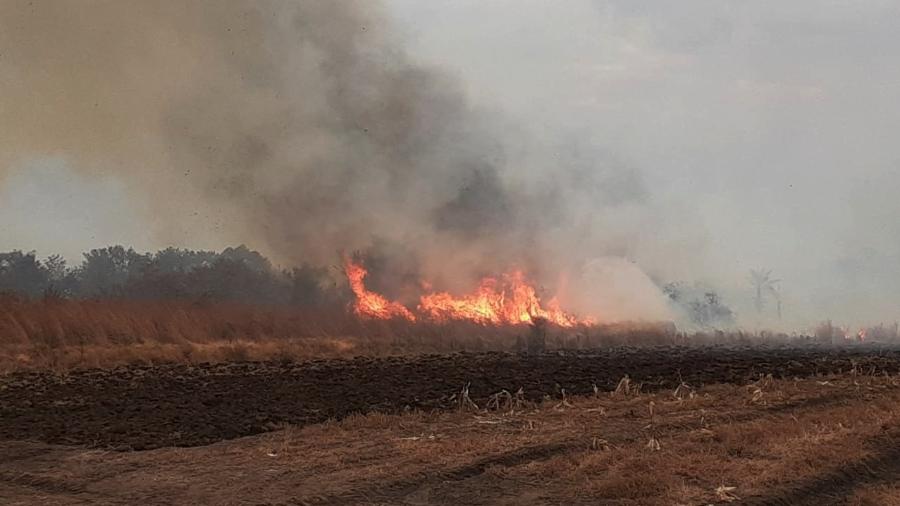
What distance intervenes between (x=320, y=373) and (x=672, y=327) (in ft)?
173

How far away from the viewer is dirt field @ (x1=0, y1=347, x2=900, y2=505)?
1203 cm

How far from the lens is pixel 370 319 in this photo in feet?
190

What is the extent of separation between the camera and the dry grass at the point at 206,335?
3944 cm

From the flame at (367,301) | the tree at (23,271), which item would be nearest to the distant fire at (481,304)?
the flame at (367,301)

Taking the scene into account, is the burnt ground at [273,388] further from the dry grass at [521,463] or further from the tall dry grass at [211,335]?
the tall dry grass at [211,335]

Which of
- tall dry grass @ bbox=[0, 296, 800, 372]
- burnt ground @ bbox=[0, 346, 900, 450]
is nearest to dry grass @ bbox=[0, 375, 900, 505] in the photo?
burnt ground @ bbox=[0, 346, 900, 450]

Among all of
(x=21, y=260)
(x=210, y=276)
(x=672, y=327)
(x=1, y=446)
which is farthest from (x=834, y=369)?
(x=21, y=260)

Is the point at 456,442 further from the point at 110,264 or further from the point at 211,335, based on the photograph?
the point at 110,264

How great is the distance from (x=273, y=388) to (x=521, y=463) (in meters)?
17.0

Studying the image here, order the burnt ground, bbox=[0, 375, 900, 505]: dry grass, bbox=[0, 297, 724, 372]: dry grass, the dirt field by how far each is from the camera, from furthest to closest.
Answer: bbox=[0, 297, 724, 372]: dry grass → the burnt ground → the dirt field → bbox=[0, 375, 900, 505]: dry grass

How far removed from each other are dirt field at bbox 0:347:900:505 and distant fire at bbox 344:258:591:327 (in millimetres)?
30798

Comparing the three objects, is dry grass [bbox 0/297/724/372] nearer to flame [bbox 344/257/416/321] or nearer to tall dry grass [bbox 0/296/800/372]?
tall dry grass [bbox 0/296/800/372]

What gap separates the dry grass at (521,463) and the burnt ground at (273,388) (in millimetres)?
Answer: 2198

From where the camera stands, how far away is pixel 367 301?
200 ft
